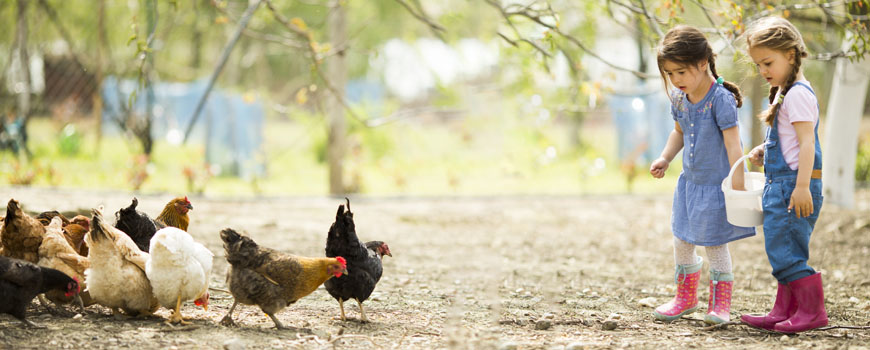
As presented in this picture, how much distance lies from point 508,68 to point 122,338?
11.6 m

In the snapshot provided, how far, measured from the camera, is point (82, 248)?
3.97 metres

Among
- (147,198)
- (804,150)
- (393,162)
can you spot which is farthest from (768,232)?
(393,162)

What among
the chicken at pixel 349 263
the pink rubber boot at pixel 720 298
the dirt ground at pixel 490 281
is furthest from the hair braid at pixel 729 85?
the chicken at pixel 349 263

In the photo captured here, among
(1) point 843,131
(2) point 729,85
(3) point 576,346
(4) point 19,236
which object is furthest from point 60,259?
(1) point 843,131

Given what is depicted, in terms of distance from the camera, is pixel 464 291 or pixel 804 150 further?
pixel 464 291

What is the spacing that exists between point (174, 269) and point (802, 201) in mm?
2816

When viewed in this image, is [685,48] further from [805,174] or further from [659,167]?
[805,174]

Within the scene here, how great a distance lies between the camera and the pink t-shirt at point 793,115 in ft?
10.9

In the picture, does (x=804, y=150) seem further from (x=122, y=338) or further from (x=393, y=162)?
(x=393, y=162)

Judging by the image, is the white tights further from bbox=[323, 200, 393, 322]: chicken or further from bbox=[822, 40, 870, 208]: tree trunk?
bbox=[822, 40, 870, 208]: tree trunk

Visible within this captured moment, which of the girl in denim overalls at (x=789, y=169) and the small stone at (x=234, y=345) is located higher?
the girl in denim overalls at (x=789, y=169)

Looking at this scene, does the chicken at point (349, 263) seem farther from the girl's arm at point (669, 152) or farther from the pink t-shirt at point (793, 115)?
the pink t-shirt at point (793, 115)

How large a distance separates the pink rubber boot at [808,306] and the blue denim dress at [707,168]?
13.3 inches

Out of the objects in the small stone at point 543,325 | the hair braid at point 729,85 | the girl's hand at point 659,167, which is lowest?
the small stone at point 543,325
